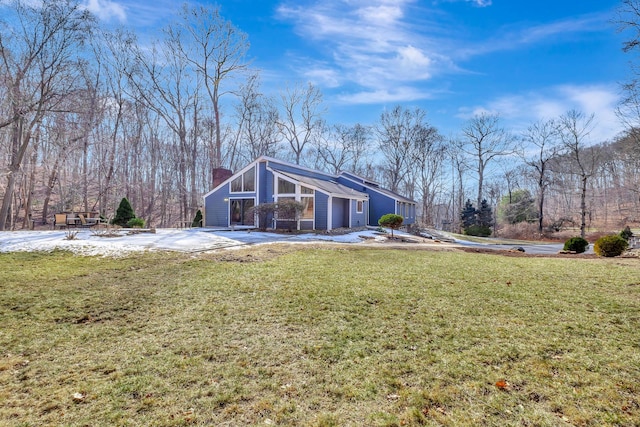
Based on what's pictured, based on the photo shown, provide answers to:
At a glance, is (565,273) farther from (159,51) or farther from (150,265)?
(159,51)

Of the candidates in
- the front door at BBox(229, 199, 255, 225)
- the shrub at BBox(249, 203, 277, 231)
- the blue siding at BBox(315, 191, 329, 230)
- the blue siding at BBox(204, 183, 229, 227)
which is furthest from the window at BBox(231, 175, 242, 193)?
the blue siding at BBox(315, 191, 329, 230)

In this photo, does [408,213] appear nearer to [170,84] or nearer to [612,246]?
[612,246]

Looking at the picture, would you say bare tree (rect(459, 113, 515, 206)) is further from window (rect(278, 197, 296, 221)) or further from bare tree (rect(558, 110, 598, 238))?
window (rect(278, 197, 296, 221))

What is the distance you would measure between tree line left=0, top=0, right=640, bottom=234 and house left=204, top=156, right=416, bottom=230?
121 inches

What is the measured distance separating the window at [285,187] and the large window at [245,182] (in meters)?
1.92

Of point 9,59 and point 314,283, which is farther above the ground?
point 9,59

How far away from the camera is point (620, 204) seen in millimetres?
35719

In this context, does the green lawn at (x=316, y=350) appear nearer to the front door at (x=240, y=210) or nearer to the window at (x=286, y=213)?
the window at (x=286, y=213)

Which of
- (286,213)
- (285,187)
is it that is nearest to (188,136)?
(285,187)

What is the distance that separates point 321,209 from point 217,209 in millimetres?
7579

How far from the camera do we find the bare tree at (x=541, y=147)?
26188mm

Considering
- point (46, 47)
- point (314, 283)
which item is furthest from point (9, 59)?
point (314, 283)

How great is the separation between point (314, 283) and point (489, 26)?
37.9 ft

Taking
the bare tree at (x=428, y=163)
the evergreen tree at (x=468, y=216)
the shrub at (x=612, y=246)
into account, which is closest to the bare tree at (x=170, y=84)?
the bare tree at (x=428, y=163)
